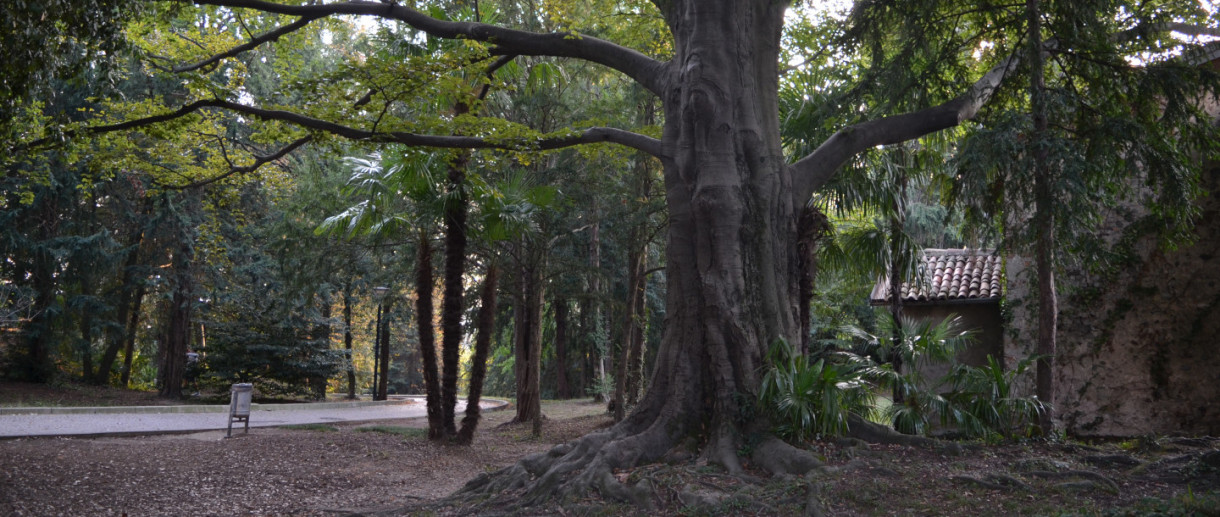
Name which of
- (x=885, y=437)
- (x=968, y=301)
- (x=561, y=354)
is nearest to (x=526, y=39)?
(x=885, y=437)

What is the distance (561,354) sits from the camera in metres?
29.3

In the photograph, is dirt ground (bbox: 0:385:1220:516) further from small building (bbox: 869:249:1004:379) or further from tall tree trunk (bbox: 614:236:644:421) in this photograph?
small building (bbox: 869:249:1004:379)

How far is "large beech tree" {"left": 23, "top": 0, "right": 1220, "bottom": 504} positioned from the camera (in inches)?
297

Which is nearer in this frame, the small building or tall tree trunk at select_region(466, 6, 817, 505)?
tall tree trunk at select_region(466, 6, 817, 505)

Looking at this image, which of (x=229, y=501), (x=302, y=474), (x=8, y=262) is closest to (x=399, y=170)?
(x=302, y=474)

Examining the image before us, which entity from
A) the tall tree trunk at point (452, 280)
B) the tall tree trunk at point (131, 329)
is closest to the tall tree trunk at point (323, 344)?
the tall tree trunk at point (131, 329)

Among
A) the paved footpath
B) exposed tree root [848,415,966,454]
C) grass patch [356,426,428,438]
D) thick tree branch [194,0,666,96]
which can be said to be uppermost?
thick tree branch [194,0,666,96]

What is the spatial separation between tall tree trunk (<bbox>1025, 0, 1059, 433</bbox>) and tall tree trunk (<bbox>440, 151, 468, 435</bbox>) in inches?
329

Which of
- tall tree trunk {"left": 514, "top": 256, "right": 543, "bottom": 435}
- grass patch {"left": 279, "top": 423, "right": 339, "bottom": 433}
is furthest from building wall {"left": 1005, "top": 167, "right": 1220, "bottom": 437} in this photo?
grass patch {"left": 279, "top": 423, "right": 339, "bottom": 433}

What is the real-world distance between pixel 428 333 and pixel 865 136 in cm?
832

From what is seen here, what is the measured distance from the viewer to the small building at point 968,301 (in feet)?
54.0

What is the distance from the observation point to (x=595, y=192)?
16578 millimetres

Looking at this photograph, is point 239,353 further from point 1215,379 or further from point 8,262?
point 1215,379

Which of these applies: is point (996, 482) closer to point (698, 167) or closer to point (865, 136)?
point (698, 167)
